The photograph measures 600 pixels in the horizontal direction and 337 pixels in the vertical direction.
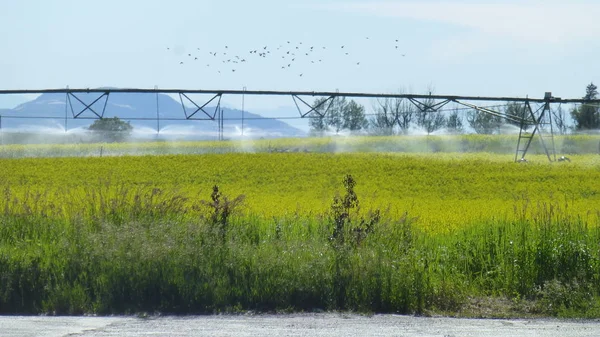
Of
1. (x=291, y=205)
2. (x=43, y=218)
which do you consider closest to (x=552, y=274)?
(x=43, y=218)

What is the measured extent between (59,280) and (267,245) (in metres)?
2.82

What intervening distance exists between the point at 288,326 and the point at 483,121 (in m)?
79.9

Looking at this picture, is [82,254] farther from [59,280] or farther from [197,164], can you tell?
[197,164]

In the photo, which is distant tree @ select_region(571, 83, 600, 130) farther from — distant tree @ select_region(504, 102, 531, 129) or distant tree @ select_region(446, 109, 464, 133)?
distant tree @ select_region(446, 109, 464, 133)

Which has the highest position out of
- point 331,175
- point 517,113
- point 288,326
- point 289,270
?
point 517,113

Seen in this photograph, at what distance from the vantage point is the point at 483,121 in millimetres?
86438

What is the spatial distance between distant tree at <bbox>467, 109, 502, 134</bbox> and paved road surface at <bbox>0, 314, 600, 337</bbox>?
2549 inches

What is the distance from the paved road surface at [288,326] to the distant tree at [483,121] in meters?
64.7

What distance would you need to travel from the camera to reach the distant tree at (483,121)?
76.9m

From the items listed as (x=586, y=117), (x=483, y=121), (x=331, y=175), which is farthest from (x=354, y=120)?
(x=331, y=175)

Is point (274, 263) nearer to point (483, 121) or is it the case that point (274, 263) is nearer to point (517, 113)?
point (517, 113)

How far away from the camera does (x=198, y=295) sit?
33.5 feet

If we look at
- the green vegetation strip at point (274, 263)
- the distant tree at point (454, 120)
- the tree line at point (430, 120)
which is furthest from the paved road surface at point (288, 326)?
the distant tree at point (454, 120)

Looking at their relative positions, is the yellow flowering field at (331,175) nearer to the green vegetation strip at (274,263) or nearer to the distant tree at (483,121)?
the green vegetation strip at (274,263)
